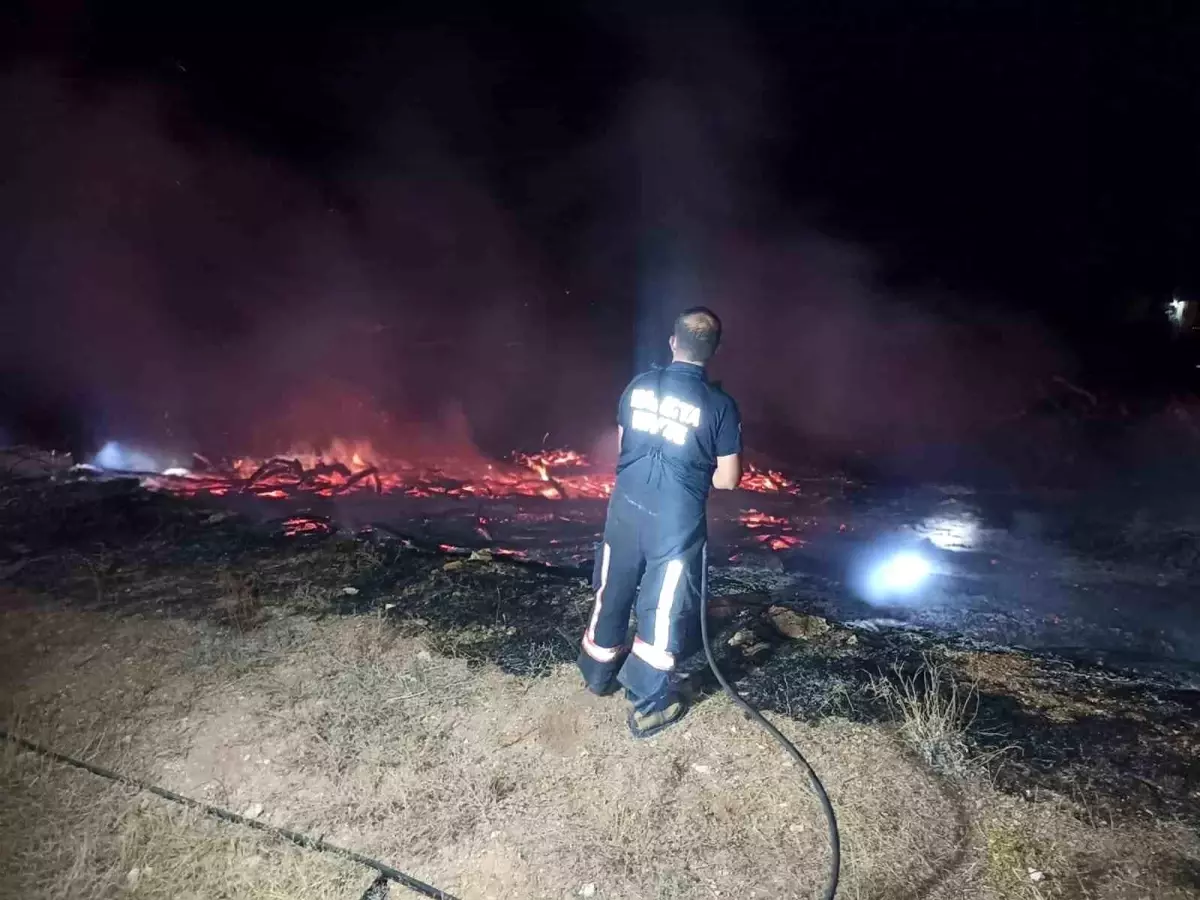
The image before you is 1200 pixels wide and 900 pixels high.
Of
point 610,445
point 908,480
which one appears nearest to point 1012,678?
point 908,480

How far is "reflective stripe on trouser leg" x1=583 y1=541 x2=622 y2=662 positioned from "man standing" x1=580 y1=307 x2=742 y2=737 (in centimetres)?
3

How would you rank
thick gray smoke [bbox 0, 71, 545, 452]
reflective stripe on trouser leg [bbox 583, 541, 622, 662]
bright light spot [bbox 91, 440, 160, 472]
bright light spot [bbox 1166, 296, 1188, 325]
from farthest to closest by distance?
bright light spot [bbox 1166, 296, 1188, 325]
thick gray smoke [bbox 0, 71, 545, 452]
bright light spot [bbox 91, 440, 160, 472]
reflective stripe on trouser leg [bbox 583, 541, 622, 662]

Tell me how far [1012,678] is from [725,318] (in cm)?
1069

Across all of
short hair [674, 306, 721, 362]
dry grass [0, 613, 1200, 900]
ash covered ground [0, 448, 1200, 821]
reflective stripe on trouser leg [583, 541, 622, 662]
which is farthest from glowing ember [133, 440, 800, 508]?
short hair [674, 306, 721, 362]

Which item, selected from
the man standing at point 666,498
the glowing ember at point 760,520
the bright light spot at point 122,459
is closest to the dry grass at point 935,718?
the man standing at point 666,498

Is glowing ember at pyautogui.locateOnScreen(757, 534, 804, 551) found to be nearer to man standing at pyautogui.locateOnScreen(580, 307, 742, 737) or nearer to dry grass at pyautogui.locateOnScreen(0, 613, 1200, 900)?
dry grass at pyautogui.locateOnScreen(0, 613, 1200, 900)

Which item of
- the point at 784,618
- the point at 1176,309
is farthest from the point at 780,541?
the point at 1176,309

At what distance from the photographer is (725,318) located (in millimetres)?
14117

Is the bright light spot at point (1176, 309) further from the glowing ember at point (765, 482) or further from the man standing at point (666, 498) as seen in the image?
the man standing at point (666, 498)

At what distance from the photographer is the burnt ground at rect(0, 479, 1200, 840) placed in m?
3.60

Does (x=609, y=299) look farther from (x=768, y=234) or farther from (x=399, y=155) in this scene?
(x=399, y=155)

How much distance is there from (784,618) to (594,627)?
1.66 meters

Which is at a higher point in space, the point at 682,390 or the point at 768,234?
the point at 768,234

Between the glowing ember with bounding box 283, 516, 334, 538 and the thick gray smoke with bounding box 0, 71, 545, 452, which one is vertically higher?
the thick gray smoke with bounding box 0, 71, 545, 452
